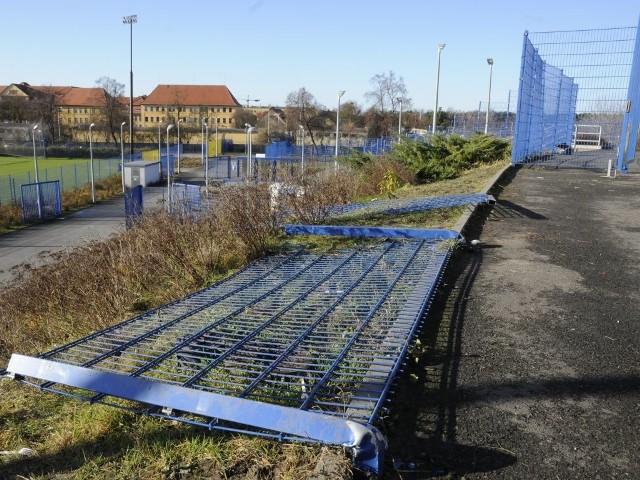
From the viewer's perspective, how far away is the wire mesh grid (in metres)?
3.70

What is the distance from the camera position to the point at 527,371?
13.5ft

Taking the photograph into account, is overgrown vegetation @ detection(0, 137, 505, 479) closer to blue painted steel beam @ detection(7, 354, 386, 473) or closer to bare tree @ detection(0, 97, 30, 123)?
blue painted steel beam @ detection(7, 354, 386, 473)

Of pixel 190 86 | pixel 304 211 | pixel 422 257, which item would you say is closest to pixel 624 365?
pixel 422 257

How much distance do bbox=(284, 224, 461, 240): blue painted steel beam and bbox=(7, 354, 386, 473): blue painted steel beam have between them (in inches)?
209

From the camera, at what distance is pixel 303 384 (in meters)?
3.71

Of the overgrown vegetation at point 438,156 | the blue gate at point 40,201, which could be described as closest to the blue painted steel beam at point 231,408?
the overgrown vegetation at point 438,156

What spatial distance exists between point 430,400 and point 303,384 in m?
0.78

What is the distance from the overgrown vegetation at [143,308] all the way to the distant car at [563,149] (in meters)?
9.54

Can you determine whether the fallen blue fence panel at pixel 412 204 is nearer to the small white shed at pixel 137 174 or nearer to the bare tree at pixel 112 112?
the small white shed at pixel 137 174

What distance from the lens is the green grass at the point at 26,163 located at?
185 ft

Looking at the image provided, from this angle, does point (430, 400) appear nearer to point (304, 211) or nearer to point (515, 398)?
point (515, 398)

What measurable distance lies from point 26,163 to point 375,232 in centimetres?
6305

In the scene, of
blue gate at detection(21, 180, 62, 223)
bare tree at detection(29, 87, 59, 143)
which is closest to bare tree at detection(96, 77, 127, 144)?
bare tree at detection(29, 87, 59, 143)

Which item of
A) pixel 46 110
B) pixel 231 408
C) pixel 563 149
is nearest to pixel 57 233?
pixel 563 149
